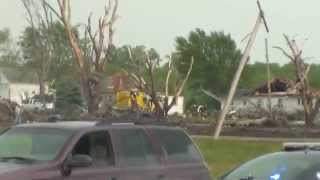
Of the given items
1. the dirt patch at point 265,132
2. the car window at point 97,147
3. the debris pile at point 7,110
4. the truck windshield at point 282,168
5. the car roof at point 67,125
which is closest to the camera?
the truck windshield at point 282,168

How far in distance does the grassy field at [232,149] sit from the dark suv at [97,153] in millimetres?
12254

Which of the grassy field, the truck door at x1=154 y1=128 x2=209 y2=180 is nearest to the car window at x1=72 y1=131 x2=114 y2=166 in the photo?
the truck door at x1=154 y1=128 x2=209 y2=180

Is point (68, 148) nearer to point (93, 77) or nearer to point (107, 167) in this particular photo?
point (107, 167)

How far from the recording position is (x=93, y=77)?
33.8 meters

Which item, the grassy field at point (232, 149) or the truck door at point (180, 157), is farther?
the grassy field at point (232, 149)

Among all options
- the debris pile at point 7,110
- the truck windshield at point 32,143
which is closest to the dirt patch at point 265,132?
the debris pile at point 7,110

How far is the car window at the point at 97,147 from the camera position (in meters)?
11.2

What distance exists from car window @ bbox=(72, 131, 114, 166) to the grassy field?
43.6 ft

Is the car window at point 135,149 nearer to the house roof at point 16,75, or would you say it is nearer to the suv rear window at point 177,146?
the suv rear window at point 177,146

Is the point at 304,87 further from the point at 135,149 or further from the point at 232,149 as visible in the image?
the point at 135,149

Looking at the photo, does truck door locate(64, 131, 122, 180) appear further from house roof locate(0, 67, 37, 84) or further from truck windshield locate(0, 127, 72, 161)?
house roof locate(0, 67, 37, 84)

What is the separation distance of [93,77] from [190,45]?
66.1 metres

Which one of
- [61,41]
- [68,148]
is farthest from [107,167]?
[61,41]

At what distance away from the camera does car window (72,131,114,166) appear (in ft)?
36.7
